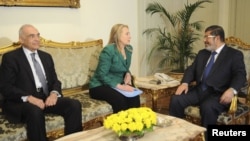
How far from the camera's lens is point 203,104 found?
8.91ft

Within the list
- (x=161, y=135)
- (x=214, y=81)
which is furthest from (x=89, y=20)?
(x=161, y=135)

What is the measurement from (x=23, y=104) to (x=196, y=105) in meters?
1.59

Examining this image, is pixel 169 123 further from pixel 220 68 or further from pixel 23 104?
pixel 23 104

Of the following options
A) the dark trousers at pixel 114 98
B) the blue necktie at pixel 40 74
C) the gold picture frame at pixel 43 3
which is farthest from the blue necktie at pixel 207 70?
the gold picture frame at pixel 43 3

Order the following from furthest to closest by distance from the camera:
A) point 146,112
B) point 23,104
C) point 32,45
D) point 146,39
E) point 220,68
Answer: point 146,39 < point 220,68 < point 32,45 < point 23,104 < point 146,112

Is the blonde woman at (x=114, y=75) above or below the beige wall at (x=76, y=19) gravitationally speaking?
below

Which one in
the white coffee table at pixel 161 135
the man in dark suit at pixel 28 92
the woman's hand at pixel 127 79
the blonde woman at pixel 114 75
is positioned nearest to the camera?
the white coffee table at pixel 161 135

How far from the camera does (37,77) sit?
272cm

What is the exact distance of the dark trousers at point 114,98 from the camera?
3004 millimetres

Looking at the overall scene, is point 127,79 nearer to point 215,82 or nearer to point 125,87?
point 125,87

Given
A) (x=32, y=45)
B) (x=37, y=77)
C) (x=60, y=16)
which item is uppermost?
(x=60, y=16)

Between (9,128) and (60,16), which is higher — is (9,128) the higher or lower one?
the lower one

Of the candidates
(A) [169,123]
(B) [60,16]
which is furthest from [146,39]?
(A) [169,123]

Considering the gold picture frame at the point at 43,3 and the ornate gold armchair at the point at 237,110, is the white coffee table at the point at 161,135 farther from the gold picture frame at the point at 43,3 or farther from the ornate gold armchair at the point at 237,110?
the gold picture frame at the point at 43,3
